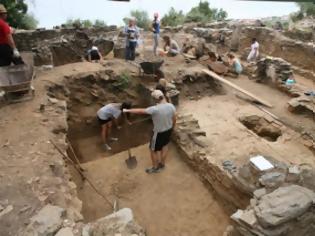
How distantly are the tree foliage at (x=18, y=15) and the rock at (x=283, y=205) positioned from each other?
15.8 m

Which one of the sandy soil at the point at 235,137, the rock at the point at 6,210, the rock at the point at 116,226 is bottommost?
the sandy soil at the point at 235,137

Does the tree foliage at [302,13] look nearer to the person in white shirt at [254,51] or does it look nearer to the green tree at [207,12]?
the green tree at [207,12]

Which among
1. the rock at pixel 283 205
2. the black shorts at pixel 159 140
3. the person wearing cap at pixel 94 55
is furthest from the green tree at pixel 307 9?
the rock at pixel 283 205

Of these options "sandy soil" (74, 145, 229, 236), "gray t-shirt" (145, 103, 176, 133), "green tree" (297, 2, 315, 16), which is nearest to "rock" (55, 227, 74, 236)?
"sandy soil" (74, 145, 229, 236)

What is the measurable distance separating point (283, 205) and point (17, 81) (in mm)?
6199

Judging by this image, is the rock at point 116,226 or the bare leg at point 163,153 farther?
the bare leg at point 163,153

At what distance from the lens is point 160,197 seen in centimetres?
615

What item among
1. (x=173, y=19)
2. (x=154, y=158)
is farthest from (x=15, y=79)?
(x=173, y=19)

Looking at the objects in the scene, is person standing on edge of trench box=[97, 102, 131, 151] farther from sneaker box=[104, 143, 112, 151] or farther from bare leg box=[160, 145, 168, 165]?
bare leg box=[160, 145, 168, 165]

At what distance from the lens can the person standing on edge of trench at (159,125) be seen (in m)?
6.22

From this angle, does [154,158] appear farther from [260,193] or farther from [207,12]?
[207,12]

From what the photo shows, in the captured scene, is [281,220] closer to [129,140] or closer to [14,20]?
[129,140]

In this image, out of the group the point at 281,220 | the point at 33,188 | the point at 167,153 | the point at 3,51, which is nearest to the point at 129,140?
the point at 167,153

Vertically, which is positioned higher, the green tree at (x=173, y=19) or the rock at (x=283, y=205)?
the rock at (x=283, y=205)
